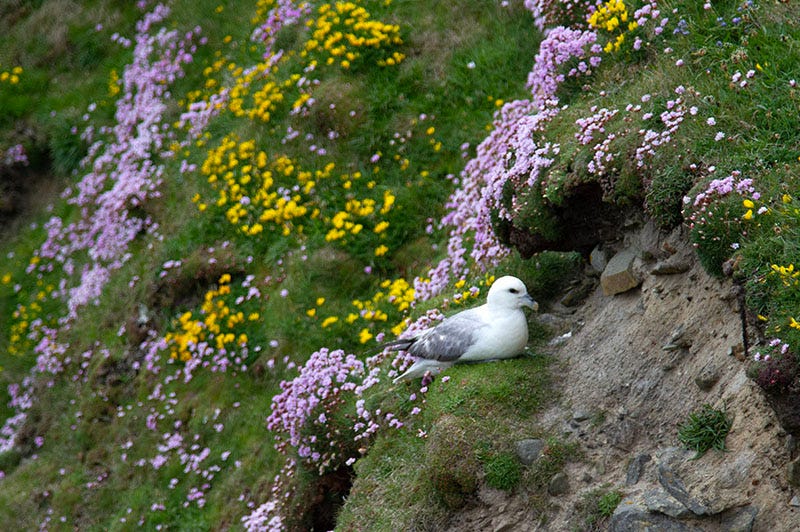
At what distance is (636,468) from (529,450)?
0.78 metres

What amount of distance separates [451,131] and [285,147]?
6.94ft

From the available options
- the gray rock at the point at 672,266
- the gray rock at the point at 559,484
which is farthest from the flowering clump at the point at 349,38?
the gray rock at the point at 559,484

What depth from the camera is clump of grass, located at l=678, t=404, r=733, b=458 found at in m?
4.78

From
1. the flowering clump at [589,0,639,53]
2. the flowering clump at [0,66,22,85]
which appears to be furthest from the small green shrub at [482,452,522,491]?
the flowering clump at [0,66,22,85]

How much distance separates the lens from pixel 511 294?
20.9 feet

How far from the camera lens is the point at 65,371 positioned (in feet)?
40.0

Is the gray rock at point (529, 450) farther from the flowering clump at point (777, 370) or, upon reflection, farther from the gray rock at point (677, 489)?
the flowering clump at point (777, 370)

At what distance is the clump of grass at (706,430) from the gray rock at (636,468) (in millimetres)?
249

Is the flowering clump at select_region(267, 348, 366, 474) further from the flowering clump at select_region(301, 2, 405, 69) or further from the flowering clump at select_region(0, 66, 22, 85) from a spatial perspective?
the flowering clump at select_region(0, 66, 22, 85)

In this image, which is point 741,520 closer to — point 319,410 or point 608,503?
point 608,503

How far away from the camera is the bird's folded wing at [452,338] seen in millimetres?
6512

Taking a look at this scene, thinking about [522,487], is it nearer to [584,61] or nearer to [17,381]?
[584,61]

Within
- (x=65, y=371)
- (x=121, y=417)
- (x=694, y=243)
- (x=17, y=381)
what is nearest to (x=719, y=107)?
(x=694, y=243)

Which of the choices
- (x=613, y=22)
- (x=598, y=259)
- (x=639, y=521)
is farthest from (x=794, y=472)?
(x=613, y=22)
